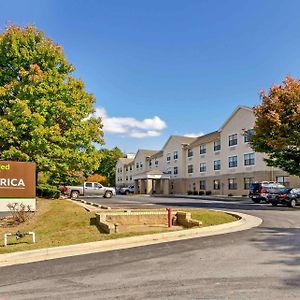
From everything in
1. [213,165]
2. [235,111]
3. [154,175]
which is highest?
[235,111]

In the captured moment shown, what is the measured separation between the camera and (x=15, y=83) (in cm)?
2172

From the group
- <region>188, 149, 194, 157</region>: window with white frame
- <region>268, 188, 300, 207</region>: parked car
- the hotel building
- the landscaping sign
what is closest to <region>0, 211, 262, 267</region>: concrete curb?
the landscaping sign

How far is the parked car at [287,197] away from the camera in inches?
1134

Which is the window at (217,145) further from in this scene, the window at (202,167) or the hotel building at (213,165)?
the window at (202,167)

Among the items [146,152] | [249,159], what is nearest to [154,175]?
[146,152]

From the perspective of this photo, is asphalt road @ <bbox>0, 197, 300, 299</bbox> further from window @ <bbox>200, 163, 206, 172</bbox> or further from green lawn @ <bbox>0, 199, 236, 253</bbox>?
window @ <bbox>200, 163, 206, 172</bbox>

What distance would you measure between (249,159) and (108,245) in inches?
1590

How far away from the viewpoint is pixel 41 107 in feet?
70.0

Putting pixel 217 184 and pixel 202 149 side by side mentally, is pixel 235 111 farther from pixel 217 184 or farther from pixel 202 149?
pixel 217 184

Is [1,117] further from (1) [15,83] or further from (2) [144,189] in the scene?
(2) [144,189]

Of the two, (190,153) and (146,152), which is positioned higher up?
(146,152)

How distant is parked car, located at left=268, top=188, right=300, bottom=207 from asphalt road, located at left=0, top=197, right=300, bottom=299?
18660 mm

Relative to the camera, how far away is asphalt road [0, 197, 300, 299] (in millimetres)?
6422

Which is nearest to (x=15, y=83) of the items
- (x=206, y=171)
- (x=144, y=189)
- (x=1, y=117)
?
(x=1, y=117)
